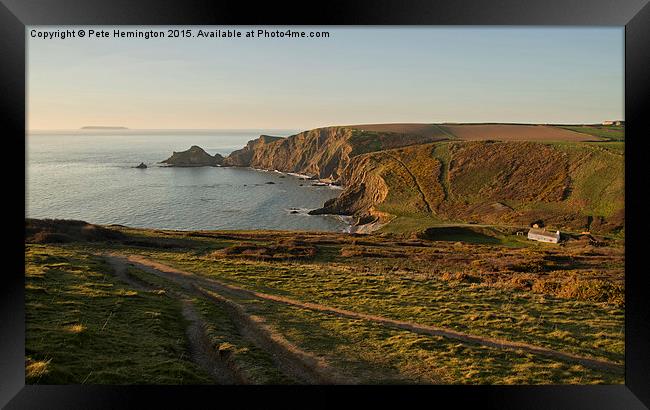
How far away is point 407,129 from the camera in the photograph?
94000 millimetres

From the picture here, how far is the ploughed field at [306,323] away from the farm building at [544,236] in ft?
44.4

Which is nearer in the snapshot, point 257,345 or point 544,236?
point 257,345

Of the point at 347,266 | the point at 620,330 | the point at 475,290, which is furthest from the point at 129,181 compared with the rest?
the point at 620,330

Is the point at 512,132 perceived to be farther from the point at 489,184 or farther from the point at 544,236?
the point at 544,236

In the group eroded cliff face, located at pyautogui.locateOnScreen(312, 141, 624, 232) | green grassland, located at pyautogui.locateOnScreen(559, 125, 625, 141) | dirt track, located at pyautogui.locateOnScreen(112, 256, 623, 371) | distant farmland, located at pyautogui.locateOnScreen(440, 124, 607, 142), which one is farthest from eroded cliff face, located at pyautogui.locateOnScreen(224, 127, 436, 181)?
dirt track, located at pyautogui.locateOnScreen(112, 256, 623, 371)

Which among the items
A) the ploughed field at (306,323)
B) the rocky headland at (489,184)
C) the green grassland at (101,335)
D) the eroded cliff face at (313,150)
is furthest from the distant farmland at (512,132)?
the green grassland at (101,335)

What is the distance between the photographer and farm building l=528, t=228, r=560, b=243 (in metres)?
35.9

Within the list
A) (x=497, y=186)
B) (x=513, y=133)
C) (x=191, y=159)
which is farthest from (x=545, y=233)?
(x=191, y=159)

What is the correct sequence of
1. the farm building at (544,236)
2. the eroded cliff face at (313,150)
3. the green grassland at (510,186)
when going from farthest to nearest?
the eroded cliff face at (313,150) < the green grassland at (510,186) < the farm building at (544,236)

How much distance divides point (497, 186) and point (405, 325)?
46.8 m
